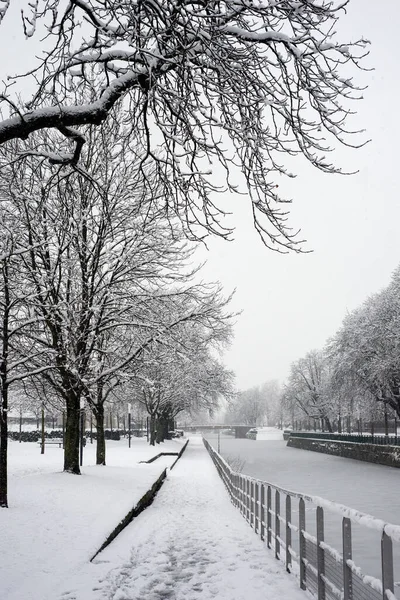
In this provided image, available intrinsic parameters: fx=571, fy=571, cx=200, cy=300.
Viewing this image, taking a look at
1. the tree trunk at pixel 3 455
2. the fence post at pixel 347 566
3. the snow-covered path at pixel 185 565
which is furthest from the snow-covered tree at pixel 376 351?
the fence post at pixel 347 566

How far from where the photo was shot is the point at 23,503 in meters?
10.3

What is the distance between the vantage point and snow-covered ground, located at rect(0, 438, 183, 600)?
6301 mm

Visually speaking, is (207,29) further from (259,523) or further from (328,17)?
(259,523)

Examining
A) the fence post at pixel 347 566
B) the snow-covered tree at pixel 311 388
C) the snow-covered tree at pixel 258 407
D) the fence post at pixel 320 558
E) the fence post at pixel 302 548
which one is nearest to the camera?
the fence post at pixel 347 566

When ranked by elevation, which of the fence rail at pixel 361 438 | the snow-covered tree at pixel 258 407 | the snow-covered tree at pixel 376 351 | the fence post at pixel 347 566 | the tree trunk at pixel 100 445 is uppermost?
the snow-covered tree at pixel 376 351

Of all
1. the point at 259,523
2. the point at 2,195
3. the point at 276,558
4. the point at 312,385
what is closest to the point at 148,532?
the point at 259,523

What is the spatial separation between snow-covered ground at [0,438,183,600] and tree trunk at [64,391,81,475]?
0.70 meters

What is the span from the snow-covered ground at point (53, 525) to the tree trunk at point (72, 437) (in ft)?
2.29

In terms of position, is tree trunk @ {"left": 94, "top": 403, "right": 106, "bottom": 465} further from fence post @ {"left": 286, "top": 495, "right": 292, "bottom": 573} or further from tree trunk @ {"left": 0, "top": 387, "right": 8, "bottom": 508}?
fence post @ {"left": 286, "top": 495, "right": 292, "bottom": 573}

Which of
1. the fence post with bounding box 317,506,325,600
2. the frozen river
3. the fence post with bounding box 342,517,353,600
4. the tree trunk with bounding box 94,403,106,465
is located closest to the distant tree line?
the frozen river

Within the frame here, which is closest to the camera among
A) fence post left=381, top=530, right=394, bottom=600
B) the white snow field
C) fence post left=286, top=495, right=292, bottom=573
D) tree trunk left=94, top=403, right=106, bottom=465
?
fence post left=381, top=530, right=394, bottom=600

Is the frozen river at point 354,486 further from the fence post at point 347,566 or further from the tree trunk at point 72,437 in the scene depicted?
the tree trunk at point 72,437

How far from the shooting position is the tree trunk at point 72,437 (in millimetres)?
15633

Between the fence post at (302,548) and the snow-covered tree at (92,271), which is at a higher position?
the snow-covered tree at (92,271)
